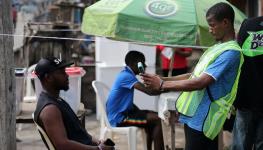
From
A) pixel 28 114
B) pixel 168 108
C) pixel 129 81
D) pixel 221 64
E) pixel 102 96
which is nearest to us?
pixel 221 64

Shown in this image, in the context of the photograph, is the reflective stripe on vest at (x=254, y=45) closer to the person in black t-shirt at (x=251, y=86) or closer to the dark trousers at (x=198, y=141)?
the person in black t-shirt at (x=251, y=86)

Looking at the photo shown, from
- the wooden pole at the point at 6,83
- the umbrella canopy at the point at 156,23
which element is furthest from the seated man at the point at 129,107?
the wooden pole at the point at 6,83

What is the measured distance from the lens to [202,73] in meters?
3.44

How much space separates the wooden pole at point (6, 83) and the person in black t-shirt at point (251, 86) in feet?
6.51

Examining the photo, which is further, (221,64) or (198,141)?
(198,141)

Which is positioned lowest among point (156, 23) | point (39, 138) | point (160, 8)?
point (39, 138)

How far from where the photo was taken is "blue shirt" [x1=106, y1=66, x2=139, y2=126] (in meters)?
5.60

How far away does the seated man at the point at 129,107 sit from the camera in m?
5.61

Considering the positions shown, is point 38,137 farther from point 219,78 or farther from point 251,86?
point 219,78

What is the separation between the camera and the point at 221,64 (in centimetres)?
341

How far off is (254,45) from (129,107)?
1.98 metres

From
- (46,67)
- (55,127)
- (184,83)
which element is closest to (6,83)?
(46,67)

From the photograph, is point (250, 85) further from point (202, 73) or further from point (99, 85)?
point (99, 85)

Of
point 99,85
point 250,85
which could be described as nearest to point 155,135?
point 99,85
